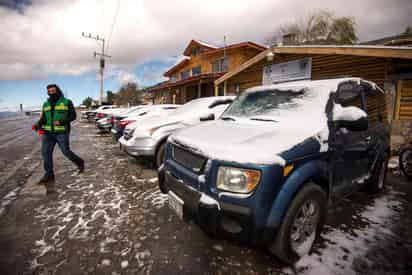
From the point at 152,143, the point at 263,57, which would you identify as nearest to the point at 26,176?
the point at 152,143

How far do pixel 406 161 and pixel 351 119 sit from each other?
3.70 m

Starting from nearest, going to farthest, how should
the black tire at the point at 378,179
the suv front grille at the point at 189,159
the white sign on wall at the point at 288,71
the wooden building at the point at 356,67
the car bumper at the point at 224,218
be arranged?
the car bumper at the point at 224,218
the suv front grille at the point at 189,159
the black tire at the point at 378,179
the wooden building at the point at 356,67
the white sign on wall at the point at 288,71

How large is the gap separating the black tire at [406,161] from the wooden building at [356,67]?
7.35 feet

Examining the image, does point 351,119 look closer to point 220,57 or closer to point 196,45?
point 220,57

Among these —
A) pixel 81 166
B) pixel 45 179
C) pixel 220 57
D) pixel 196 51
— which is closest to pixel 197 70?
pixel 196 51

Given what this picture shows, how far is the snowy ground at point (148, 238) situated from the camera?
1.87m

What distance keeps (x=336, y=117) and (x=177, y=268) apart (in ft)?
7.34

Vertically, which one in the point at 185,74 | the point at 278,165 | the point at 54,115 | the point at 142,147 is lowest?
the point at 142,147

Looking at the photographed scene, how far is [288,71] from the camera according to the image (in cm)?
832

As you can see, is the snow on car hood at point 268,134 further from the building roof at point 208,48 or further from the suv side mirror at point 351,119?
the building roof at point 208,48

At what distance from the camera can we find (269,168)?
1.56 m

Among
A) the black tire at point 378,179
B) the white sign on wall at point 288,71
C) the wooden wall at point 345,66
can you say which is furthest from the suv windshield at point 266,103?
the white sign on wall at point 288,71

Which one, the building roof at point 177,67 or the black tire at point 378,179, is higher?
the building roof at point 177,67

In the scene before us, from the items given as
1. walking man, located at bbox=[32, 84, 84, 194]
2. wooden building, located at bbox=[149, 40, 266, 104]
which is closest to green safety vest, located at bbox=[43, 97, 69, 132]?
walking man, located at bbox=[32, 84, 84, 194]
